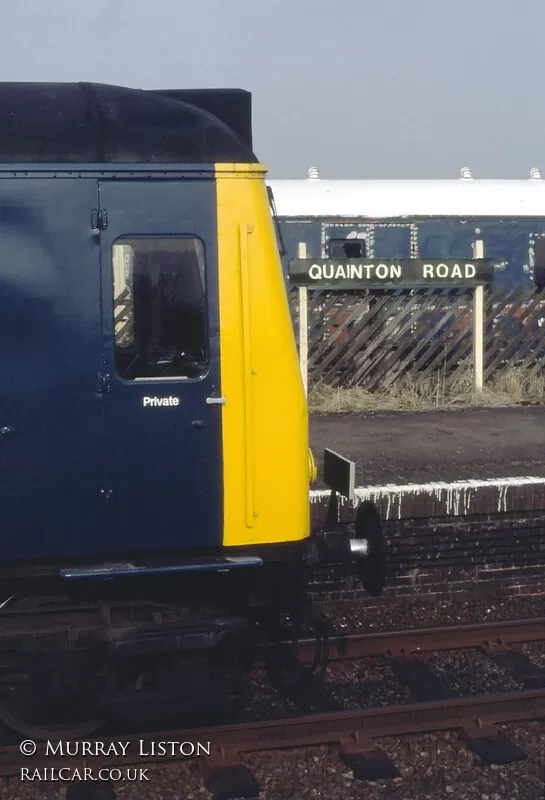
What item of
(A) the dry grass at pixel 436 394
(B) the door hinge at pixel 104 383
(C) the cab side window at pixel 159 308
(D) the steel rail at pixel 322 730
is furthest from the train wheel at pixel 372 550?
(A) the dry grass at pixel 436 394

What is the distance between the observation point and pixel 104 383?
432 centimetres

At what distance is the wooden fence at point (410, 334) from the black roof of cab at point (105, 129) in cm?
723

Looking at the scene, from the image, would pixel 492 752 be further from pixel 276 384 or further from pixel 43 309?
pixel 43 309

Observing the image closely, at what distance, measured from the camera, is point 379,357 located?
11.9 m

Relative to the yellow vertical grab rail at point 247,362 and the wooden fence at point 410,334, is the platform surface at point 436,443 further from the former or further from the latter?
the yellow vertical grab rail at point 247,362

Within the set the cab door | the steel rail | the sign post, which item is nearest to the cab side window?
the cab door

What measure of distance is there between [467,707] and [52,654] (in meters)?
2.31

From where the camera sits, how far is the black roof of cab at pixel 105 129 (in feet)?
14.1

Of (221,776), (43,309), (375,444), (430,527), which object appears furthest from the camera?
(375,444)

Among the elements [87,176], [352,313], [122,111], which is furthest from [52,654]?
[352,313]

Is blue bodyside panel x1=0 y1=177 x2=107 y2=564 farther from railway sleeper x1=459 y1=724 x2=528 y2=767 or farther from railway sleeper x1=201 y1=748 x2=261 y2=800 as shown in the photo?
railway sleeper x1=459 y1=724 x2=528 y2=767

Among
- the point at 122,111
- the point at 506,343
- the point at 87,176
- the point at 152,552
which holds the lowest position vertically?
the point at 152,552

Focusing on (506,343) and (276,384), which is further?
(506,343)

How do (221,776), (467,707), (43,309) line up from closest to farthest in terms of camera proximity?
(43,309)
(221,776)
(467,707)
